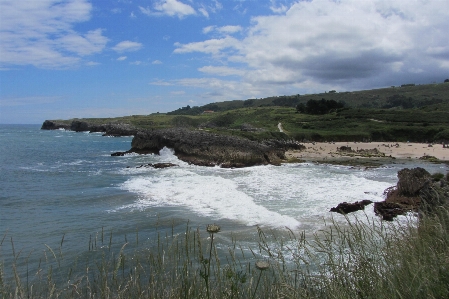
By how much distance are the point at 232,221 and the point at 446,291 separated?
10.7 metres

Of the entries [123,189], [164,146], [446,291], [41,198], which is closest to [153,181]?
[123,189]

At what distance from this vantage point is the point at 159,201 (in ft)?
58.6

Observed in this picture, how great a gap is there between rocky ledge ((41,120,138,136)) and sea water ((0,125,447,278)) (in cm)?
7041

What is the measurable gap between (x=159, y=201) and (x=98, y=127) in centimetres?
11484

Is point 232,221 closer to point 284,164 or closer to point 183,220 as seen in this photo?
point 183,220

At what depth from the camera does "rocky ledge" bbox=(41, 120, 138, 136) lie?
330ft

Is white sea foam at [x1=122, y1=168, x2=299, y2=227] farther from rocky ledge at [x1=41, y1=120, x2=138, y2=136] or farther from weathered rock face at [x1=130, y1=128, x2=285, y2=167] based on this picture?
rocky ledge at [x1=41, y1=120, x2=138, y2=136]

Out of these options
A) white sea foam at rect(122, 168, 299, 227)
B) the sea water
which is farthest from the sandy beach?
white sea foam at rect(122, 168, 299, 227)

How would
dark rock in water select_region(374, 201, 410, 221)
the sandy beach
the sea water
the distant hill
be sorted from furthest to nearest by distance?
the distant hill
the sandy beach
dark rock in water select_region(374, 201, 410, 221)
the sea water

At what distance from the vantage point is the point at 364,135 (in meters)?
59.0

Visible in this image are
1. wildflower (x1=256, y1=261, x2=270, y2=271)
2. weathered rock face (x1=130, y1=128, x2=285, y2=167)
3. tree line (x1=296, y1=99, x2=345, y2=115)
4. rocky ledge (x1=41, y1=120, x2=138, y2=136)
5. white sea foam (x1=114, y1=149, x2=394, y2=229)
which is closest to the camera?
wildflower (x1=256, y1=261, x2=270, y2=271)

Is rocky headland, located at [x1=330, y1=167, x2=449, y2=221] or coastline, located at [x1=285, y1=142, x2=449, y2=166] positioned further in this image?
coastline, located at [x1=285, y1=142, x2=449, y2=166]

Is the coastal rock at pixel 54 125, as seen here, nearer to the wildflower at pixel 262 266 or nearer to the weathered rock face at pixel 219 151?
the weathered rock face at pixel 219 151

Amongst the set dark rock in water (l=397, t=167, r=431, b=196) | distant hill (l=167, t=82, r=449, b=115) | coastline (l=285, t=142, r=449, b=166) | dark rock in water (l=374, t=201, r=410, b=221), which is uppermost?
distant hill (l=167, t=82, r=449, b=115)
